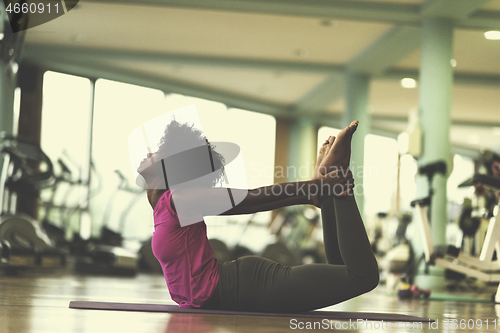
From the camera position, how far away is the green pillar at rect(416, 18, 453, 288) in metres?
5.09

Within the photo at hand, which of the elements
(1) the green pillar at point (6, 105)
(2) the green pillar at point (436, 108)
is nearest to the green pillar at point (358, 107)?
(2) the green pillar at point (436, 108)

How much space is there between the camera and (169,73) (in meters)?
8.41

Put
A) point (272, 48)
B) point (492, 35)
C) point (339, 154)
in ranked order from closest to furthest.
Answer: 1. point (339, 154)
2. point (492, 35)
3. point (272, 48)

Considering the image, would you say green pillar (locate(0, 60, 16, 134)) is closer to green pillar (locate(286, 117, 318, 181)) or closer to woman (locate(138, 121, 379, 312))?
woman (locate(138, 121, 379, 312))

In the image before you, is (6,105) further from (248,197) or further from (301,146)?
(301,146)

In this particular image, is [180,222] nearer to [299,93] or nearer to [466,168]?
[299,93]

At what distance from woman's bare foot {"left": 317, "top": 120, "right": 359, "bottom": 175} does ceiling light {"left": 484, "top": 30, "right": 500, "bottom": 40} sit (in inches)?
181

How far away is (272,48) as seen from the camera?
23.0ft

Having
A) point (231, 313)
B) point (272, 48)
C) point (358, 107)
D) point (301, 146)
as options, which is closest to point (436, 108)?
point (358, 107)

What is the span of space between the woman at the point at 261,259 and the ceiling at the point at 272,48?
354cm

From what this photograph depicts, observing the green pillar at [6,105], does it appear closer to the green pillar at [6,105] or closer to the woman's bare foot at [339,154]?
the green pillar at [6,105]

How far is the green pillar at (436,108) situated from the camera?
5094mm

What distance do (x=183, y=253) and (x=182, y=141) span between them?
1.38ft

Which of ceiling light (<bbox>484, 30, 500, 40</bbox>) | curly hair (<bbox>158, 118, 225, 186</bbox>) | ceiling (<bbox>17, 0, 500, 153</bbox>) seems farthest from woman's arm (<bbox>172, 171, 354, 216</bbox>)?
ceiling light (<bbox>484, 30, 500, 40</bbox>)
